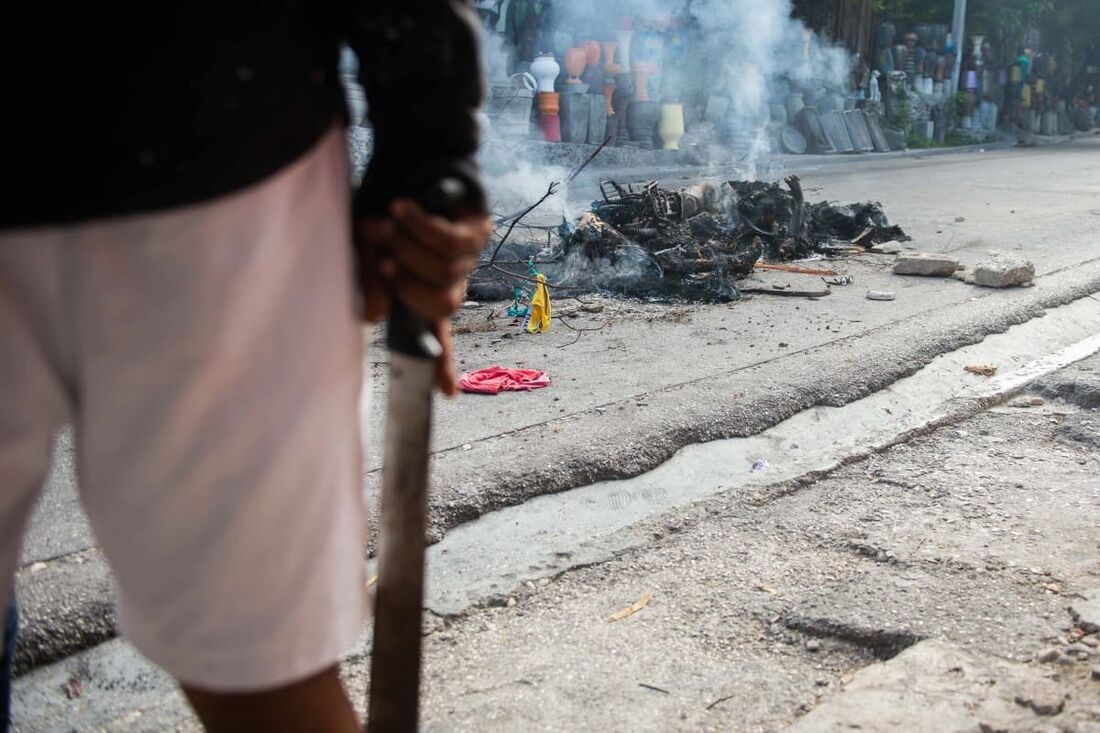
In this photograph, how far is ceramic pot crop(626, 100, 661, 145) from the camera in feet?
47.4

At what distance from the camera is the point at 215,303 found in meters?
1.03

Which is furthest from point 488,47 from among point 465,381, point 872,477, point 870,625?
point 870,625

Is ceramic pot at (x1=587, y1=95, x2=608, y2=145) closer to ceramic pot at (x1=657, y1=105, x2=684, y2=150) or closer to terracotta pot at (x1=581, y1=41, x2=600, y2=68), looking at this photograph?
terracotta pot at (x1=581, y1=41, x2=600, y2=68)

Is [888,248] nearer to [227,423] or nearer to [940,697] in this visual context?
[940,697]

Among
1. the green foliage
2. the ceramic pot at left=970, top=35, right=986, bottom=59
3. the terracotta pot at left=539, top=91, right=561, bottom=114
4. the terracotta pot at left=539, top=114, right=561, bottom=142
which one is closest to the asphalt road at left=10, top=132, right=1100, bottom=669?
the terracotta pot at left=539, top=114, right=561, bottom=142

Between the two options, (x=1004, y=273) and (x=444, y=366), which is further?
(x=1004, y=273)

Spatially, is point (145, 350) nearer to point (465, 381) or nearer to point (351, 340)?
point (351, 340)

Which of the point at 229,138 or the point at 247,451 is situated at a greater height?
the point at 229,138

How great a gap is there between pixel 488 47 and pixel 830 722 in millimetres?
11469

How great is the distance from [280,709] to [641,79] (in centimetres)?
1409

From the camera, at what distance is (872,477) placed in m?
3.46

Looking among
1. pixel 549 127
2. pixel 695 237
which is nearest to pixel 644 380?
pixel 695 237

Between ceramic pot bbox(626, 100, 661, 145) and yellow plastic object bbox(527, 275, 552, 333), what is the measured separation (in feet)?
32.2

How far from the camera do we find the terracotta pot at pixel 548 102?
12.8m
